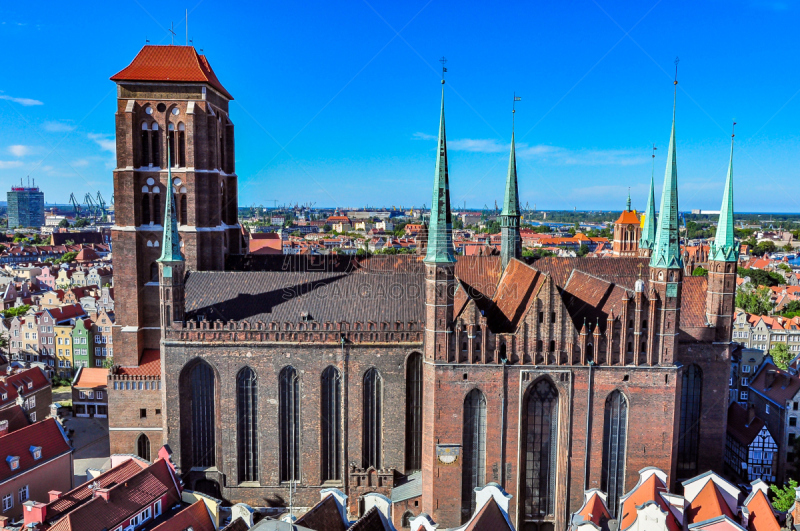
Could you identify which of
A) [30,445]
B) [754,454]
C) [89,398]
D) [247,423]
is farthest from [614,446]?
[89,398]

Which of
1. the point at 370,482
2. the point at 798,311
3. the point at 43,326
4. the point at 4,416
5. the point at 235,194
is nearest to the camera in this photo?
the point at 370,482

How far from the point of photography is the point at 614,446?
39219 mm

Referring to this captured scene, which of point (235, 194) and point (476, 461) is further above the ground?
point (235, 194)

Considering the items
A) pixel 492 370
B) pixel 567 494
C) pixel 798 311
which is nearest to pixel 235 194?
pixel 492 370

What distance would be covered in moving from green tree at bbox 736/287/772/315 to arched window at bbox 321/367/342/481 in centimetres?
11164

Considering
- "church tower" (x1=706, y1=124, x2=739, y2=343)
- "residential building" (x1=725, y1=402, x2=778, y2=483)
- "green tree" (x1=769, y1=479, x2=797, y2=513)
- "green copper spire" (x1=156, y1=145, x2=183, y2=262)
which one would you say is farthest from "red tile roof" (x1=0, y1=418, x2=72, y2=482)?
"residential building" (x1=725, y1=402, x2=778, y2=483)

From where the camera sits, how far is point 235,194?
190ft

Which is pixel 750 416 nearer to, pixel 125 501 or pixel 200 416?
pixel 200 416

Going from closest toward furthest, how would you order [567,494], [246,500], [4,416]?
[567,494], [246,500], [4,416]

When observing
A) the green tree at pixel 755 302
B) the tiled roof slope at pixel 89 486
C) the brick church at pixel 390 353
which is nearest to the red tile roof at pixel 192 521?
the tiled roof slope at pixel 89 486

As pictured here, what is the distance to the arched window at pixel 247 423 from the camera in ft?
145

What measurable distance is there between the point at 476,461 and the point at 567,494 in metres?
6.43

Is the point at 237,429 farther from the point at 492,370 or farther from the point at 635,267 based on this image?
the point at 635,267

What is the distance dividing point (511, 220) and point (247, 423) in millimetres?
30994
